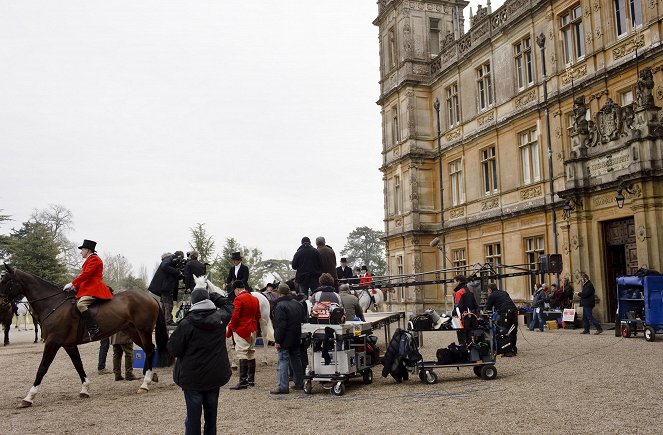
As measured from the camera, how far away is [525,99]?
26.9m

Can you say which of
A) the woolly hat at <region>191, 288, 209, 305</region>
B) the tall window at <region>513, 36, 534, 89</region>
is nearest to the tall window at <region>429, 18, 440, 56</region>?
the tall window at <region>513, 36, 534, 89</region>

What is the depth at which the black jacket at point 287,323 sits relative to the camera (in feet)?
36.0

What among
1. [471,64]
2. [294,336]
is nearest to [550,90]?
[471,64]

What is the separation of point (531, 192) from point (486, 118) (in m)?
5.21

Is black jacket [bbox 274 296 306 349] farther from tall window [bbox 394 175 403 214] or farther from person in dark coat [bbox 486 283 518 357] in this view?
tall window [bbox 394 175 403 214]

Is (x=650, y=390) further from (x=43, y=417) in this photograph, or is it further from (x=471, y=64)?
(x=471, y=64)

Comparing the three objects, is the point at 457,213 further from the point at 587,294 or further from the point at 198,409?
the point at 198,409

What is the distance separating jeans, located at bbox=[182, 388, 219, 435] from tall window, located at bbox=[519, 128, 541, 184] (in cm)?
2216

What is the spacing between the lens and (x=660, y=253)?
18281 millimetres

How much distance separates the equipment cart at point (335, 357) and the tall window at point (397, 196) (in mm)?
24962

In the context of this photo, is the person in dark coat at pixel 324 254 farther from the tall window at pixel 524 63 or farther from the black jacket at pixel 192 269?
the tall window at pixel 524 63

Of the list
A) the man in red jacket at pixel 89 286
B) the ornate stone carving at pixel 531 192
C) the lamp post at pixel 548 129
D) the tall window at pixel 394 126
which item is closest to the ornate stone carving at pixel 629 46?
the lamp post at pixel 548 129

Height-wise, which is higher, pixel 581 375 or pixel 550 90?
pixel 550 90

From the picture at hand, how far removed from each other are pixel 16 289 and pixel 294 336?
→ 5.36 meters
